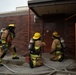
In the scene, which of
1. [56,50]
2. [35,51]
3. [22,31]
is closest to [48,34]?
[22,31]

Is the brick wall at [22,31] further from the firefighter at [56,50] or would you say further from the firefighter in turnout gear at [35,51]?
the firefighter in turnout gear at [35,51]

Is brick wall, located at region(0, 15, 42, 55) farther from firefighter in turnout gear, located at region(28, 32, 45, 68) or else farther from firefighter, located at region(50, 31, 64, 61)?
firefighter in turnout gear, located at region(28, 32, 45, 68)

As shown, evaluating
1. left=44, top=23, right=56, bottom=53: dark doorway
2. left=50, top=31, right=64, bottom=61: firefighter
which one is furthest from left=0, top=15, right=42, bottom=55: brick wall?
left=50, top=31, right=64, bottom=61: firefighter

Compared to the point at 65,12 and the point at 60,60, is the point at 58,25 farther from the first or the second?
the point at 60,60

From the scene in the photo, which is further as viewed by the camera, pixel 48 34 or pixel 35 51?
pixel 48 34

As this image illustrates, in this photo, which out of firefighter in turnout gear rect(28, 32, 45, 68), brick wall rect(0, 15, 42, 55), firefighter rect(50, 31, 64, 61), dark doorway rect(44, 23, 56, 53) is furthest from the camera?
brick wall rect(0, 15, 42, 55)

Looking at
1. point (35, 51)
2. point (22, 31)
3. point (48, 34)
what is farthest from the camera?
point (22, 31)

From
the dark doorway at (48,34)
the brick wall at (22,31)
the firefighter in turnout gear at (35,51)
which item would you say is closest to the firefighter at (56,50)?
the firefighter in turnout gear at (35,51)

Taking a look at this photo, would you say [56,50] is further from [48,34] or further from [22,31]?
[22,31]

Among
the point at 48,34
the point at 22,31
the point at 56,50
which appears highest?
the point at 22,31

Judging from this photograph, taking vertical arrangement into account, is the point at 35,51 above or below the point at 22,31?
below

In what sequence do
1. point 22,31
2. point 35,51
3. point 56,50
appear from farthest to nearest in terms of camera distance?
point 22,31 < point 56,50 < point 35,51

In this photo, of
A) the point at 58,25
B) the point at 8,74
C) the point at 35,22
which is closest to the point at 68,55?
the point at 58,25

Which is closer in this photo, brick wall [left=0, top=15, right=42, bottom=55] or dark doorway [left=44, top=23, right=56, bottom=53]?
dark doorway [left=44, top=23, right=56, bottom=53]
